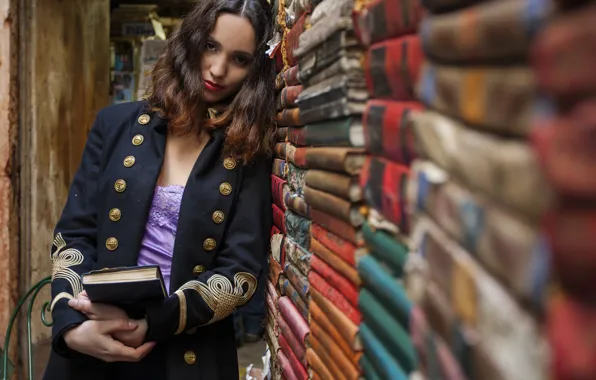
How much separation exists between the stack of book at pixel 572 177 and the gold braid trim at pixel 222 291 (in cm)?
121

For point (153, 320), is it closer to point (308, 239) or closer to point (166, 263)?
point (166, 263)

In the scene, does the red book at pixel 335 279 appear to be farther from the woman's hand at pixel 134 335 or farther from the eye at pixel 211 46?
the eye at pixel 211 46

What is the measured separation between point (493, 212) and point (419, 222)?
159 millimetres

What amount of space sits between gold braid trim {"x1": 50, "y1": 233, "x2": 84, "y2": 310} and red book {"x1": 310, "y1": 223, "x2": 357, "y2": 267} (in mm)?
677

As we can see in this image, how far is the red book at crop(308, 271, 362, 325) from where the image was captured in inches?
34.6

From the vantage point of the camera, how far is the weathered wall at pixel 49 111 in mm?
2793

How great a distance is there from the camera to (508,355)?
1.31 feet

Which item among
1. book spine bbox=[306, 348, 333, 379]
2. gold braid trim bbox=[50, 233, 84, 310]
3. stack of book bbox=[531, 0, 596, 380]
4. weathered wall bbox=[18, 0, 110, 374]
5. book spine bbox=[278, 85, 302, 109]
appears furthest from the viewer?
weathered wall bbox=[18, 0, 110, 374]

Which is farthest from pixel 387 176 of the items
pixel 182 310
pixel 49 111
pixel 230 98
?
pixel 49 111

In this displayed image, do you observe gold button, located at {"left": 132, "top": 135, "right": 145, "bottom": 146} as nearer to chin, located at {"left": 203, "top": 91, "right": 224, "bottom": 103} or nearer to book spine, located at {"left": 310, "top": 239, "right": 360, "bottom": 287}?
chin, located at {"left": 203, "top": 91, "right": 224, "bottom": 103}

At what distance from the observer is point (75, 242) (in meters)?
1.61

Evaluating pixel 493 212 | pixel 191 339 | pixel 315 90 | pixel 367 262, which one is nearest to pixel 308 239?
pixel 315 90

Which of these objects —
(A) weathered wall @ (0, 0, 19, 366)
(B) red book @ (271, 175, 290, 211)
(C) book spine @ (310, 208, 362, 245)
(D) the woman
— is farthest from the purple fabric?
(A) weathered wall @ (0, 0, 19, 366)

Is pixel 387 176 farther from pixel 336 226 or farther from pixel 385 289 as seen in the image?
pixel 336 226
